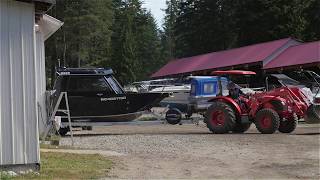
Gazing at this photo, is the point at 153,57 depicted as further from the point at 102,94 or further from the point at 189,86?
the point at 102,94

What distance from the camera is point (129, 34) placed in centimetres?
8394

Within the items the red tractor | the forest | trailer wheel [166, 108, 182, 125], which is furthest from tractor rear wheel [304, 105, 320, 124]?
the forest

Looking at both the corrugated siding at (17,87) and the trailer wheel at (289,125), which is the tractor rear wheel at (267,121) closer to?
the trailer wheel at (289,125)

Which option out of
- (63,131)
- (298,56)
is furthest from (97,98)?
(298,56)

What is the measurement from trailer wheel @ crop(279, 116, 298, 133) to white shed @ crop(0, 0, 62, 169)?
11.9 metres

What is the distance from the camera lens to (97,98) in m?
21.5

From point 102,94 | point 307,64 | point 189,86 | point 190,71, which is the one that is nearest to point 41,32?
point 102,94

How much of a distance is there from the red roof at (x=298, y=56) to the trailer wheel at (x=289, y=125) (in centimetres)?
1746

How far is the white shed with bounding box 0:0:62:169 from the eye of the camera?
10758mm

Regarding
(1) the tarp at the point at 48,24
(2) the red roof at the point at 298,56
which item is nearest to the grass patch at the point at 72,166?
(1) the tarp at the point at 48,24

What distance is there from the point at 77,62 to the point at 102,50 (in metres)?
7.81

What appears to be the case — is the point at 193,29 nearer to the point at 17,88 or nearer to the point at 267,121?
the point at 267,121

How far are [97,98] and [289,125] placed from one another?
6824 mm

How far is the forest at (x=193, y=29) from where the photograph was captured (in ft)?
191
